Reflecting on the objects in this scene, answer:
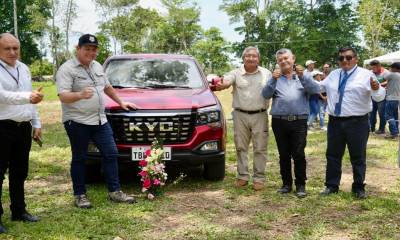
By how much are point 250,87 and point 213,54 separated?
53670 millimetres

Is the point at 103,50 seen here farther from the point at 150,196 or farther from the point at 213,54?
the point at 150,196

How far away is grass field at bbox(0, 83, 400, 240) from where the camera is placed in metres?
4.28

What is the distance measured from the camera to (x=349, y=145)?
539 centimetres

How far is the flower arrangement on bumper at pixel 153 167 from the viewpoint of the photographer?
17.6ft

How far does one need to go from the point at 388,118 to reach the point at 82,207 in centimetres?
837

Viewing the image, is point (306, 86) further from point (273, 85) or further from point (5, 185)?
point (5, 185)

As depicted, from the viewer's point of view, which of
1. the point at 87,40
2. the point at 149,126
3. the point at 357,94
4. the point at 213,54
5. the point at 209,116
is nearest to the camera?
the point at 87,40

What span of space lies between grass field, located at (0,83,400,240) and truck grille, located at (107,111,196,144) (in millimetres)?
711

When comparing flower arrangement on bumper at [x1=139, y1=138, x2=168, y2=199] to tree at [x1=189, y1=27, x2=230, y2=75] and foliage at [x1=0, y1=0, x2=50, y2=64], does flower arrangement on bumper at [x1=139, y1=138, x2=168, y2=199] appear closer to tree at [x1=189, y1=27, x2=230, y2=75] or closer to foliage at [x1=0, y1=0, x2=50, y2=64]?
foliage at [x1=0, y1=0, x2=50, y2=64]

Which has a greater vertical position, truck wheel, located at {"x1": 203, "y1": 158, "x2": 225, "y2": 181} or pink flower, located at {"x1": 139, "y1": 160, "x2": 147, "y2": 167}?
pink flower, located at {"x1": 139, "y1": 160, "x2": 147, "y2": 167}

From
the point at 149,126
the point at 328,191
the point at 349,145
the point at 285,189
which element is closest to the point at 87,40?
A: the point at 149,126

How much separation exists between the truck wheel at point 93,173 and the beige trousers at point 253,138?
1864 mm

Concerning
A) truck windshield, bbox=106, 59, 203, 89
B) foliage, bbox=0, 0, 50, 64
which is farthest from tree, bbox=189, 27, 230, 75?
truck windshield, bbox=106, 59, 203, 89

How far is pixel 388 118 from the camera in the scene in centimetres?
1100
